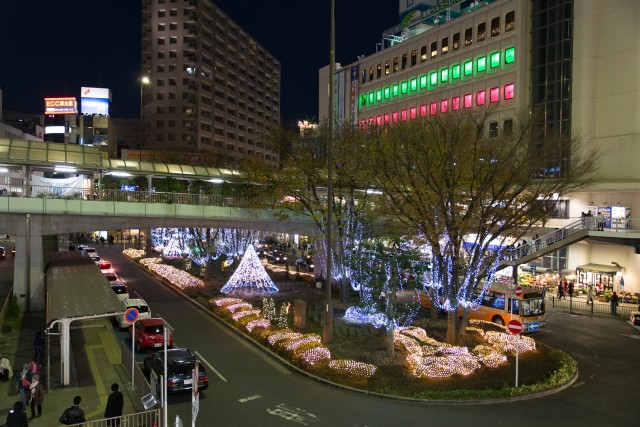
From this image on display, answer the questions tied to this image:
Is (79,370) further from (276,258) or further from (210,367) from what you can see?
(276,258)

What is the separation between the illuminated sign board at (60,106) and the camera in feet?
298

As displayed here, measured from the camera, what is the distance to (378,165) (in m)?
21.1

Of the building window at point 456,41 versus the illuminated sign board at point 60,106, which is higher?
the illuminated sign board at point 60,106

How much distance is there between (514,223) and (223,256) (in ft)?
106

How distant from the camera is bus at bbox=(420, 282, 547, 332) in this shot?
23.0 m

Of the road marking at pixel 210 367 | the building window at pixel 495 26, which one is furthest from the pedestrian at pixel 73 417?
the building window at pixel 495 26

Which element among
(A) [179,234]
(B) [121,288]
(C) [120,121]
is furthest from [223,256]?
(C) [120,121]

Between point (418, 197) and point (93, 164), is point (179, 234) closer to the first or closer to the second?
point (93, 164)

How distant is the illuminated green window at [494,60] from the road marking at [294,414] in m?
39.4

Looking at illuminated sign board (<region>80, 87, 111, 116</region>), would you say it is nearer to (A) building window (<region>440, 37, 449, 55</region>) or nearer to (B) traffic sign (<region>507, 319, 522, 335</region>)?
(A) building window (<region>440, 37, 449, 55</region>)

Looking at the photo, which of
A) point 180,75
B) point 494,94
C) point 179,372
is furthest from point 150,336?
point 180,75

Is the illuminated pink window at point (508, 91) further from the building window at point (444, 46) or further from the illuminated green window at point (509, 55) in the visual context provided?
the building window at point (444, 46)

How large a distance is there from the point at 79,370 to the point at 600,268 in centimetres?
3136

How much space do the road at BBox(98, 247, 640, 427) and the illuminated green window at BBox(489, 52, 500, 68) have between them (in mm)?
30375
